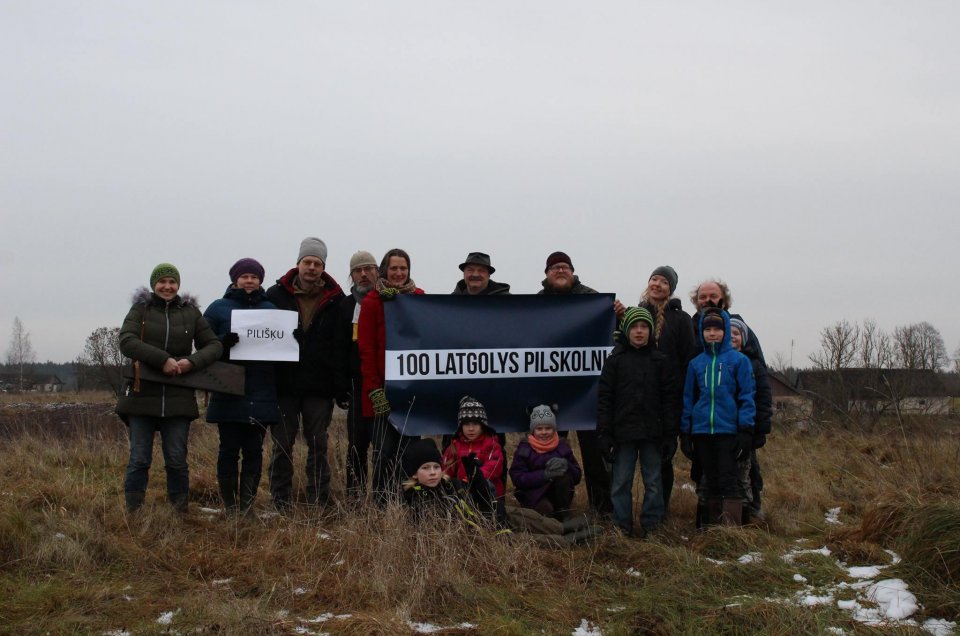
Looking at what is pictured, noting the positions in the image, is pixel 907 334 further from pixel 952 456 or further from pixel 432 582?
pixel 432 582

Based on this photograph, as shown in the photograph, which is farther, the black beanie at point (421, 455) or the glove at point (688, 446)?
the glove at point (688, 446)

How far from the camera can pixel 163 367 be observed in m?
6.49

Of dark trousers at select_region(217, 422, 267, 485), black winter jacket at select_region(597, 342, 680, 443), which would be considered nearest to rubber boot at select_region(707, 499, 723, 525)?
black winter jacket at select_region(597, 342, 680, 443)

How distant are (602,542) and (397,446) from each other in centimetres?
191

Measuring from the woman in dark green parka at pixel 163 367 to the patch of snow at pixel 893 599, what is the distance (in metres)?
5.02

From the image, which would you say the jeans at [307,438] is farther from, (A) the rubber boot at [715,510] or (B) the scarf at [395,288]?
(A) the rubber boot at [715,510]

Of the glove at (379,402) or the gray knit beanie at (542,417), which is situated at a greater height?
the glove at (379,402)

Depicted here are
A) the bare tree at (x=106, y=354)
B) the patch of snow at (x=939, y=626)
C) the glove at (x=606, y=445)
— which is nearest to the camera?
the patch of snow at (x=939, y=626)

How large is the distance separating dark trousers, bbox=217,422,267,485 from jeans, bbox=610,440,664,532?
301 cm

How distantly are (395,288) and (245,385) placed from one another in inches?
58.9

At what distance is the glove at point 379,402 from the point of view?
6.77 m

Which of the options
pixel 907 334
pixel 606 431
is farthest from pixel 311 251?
pixel 907 334

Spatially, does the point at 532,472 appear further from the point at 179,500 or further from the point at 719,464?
the point at 179,500

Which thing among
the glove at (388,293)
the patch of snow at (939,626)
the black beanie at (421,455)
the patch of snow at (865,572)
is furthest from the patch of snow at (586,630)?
the glove at (388,293)
